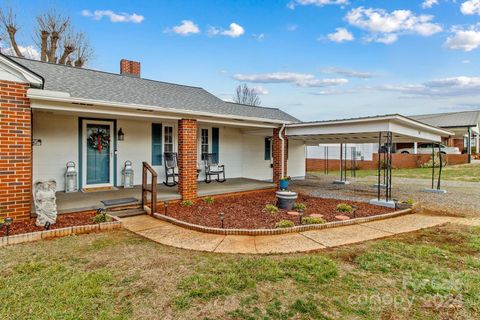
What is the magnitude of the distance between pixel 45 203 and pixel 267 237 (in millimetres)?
4053

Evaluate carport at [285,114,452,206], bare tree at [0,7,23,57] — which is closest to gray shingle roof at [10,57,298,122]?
carport at [285,114,452,206]

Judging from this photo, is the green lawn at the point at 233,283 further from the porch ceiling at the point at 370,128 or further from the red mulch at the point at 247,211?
the porch ceiling at the point at 370,128

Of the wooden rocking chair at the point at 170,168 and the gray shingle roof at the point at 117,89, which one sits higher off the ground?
the gray shingle roof at the point at 117,89

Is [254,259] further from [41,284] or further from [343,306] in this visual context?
[41,284]

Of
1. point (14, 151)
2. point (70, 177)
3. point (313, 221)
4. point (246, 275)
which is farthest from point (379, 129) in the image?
point (70, 177)

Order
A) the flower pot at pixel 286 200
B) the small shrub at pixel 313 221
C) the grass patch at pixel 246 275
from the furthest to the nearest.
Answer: the flower pot at pixel 286 200 < the small shrub at pixel 313 221 < the grass patch at pixel 246 275

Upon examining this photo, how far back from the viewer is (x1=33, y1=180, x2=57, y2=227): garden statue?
4.98 meters

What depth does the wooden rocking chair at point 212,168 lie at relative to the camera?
10.2m

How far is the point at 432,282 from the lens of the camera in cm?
321

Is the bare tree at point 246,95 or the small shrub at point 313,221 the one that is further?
the bare tree at point 246,95

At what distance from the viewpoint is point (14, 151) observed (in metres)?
5.14

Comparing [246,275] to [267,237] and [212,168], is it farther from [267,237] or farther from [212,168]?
[212,168]

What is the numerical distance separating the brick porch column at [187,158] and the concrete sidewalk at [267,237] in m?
1.53

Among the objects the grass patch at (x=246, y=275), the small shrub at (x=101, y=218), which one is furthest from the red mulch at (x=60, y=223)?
the grass patch at (x=246, y=275)
